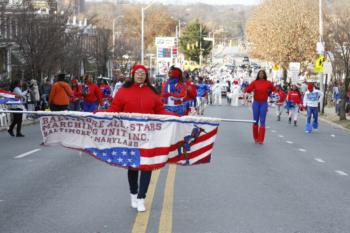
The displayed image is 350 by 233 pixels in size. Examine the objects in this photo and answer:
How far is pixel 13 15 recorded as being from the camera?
113ft

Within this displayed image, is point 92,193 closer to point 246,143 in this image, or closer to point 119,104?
point 119,104

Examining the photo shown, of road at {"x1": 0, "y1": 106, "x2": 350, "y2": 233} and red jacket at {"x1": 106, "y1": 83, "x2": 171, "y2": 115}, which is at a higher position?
red jacket at {"x1": 106, "y1": 83, "x2": 171, "y2": 115}

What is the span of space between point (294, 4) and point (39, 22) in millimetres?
33702

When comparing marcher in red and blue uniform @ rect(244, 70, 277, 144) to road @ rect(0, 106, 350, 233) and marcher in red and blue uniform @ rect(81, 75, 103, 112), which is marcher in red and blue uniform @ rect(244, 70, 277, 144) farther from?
marcher in red and blue uniform @ rect(81, 75, 103, 112)

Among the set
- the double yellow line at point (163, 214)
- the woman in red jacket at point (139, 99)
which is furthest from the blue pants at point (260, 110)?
the woman in red jacket at point (139, 99)

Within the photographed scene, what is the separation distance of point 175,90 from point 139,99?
8.54 metres

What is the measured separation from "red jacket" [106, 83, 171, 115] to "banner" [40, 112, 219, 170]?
150mm

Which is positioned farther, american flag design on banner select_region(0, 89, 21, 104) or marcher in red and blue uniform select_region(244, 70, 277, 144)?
marcher in red and blue uniform select_region(244, 70, 277, 144)

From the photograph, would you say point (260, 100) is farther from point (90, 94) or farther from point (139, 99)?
point (139, 99)

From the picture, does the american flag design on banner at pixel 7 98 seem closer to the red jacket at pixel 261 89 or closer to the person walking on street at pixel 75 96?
the person walking on street at pixel 75 96

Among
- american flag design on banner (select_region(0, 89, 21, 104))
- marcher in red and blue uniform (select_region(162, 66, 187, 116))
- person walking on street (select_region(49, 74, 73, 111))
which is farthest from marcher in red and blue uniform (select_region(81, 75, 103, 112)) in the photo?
marcher in red and blue uniform (select_region(162, 66, 187, 116))

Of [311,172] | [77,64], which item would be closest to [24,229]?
[311,172]

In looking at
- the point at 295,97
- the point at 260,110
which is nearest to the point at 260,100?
the point at 260,110

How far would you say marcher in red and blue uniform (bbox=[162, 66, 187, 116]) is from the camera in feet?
56.6
